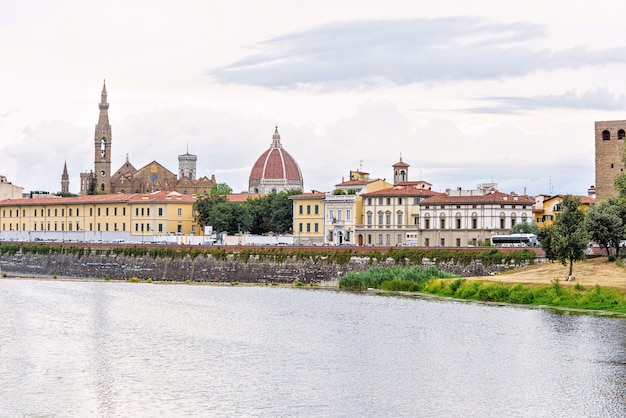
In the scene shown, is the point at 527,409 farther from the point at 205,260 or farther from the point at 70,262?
the point at 70,262

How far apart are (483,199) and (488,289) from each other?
34.5 meters

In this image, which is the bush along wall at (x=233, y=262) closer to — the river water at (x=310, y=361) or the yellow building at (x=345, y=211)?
the yellow building at (x=345, y=211)

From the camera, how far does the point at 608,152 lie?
112250mm

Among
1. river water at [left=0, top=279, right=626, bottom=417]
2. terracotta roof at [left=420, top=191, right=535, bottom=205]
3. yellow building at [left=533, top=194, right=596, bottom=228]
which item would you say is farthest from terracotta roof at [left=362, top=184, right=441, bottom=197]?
river water at [left=0, top=279, right=626, bottom=417]

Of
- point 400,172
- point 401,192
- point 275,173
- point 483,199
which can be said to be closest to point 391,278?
point 483,199

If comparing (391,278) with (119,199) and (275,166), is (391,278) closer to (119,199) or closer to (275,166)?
(119,199)

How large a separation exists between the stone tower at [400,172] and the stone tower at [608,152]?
24.9 meters

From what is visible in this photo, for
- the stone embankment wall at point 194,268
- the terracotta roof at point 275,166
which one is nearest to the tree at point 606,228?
the stone embankment wall at point 194,268

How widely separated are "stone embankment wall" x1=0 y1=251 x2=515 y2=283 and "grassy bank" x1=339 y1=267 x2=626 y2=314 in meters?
7.06

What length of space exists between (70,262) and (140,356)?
7690 cm

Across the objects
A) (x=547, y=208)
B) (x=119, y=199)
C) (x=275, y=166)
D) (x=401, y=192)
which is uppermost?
(x=275, y=166)

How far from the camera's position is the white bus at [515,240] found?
91.5m

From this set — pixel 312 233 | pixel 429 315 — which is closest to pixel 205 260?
pixel 312 233

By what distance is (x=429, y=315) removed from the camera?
5925 centimetres
